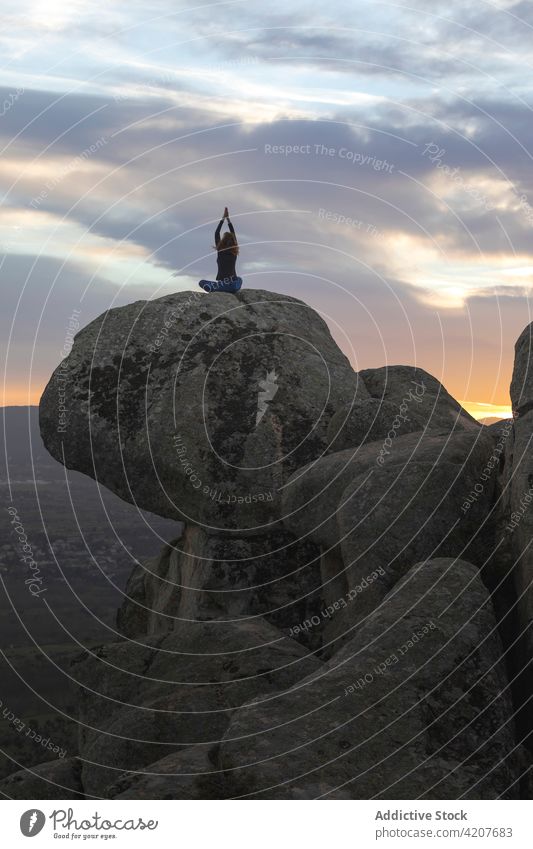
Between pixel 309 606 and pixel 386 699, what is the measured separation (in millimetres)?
9801

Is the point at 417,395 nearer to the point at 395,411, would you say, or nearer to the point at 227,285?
the point at 395,411

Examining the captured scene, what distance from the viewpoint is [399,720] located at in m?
12.5

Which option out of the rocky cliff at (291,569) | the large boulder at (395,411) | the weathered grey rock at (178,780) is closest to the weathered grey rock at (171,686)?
the rocky cliff at (291,569)

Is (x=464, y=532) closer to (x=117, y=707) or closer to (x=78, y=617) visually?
(x=117, y=707)

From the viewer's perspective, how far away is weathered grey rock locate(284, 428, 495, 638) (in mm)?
17484

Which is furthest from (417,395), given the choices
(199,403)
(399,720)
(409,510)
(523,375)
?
(399,720)

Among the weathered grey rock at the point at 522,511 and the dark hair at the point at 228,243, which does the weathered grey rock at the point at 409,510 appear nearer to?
the weathered grey rock at the point at 522,511

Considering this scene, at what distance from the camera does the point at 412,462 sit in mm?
18438

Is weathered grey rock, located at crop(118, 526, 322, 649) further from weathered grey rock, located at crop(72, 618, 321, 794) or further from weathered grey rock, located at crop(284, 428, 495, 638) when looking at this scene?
weathered grey rock, located at crop(284, 428, 495, 638)

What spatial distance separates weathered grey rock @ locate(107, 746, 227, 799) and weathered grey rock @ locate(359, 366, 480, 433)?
549 inches

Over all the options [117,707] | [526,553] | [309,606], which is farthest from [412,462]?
[117,707]

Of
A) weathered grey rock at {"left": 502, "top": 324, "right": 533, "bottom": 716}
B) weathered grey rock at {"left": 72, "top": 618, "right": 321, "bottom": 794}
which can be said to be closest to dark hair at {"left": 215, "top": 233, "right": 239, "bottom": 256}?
weathered grey rock at {"left": 502, "top": 324, "right": 533, "bottom": 716}
